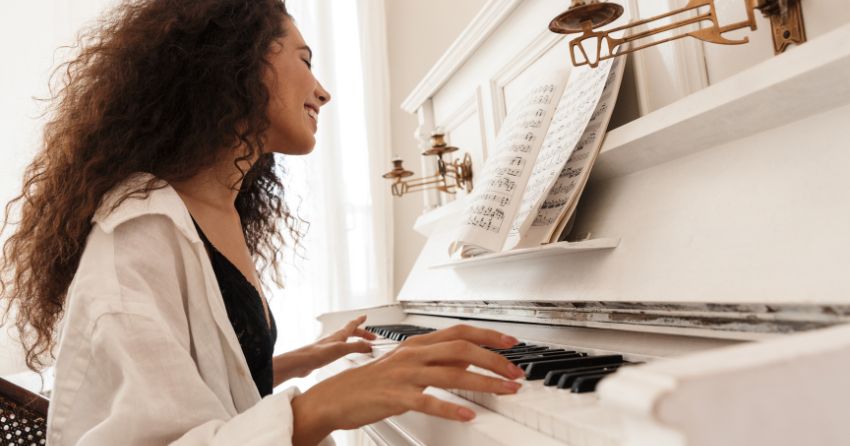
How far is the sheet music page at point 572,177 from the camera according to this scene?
103 centimetres

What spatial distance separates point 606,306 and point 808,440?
0.59 metres

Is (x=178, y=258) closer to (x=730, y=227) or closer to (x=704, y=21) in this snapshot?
(x=730, y=227)

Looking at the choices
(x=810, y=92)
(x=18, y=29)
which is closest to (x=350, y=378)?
(x=810, y=92)

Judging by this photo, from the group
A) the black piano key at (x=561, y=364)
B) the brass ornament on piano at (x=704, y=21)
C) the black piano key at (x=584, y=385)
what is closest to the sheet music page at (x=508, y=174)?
A: the brass ornament on piano at (x=704, y=21)

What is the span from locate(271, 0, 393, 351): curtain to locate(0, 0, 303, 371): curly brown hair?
215 cm

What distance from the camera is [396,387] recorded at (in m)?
0.66

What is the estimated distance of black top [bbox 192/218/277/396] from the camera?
0.99m

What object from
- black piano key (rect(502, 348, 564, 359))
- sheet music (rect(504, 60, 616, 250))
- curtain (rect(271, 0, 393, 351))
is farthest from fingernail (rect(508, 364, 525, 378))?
curtain (rect(271, 0, 393, 351))

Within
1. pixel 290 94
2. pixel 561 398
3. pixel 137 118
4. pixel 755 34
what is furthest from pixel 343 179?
pixel 561 398

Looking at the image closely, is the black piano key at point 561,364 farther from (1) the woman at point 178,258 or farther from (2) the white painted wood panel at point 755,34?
(2) the white painted wood panel at point 755,34

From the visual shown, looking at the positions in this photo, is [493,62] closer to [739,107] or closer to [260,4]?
[260,4]

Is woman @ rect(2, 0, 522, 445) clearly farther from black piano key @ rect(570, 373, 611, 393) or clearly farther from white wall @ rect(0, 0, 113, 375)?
white wall @ rect(0, 0, 113, 375)

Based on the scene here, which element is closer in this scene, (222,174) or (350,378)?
(350,378)

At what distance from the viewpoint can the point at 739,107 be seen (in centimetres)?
74
